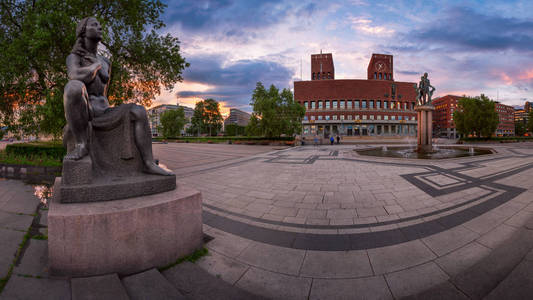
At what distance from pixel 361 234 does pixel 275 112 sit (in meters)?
27.5

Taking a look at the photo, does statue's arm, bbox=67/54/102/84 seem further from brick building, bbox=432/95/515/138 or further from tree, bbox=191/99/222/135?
brick building, bbox=432/95/515/138

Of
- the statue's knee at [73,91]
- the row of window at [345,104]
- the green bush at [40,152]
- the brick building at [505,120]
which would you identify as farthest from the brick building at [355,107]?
the brick building at [505,120]

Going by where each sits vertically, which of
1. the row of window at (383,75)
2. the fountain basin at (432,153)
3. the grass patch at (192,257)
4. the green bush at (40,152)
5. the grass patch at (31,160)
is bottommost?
the grass patch at (192,257)

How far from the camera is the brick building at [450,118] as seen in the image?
9975 cm

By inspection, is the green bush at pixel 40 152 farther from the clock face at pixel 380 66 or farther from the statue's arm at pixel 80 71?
the clock face at pixel 380 66

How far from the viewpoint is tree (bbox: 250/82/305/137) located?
2981cm

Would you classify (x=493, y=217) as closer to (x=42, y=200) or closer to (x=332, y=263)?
(x=332, y=263)

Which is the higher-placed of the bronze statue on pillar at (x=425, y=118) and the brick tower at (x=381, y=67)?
the brick tower at (x=381, y=67)

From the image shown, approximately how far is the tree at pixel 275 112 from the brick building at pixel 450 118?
108 m

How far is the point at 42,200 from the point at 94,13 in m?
10.00

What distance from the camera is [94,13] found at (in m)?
9.60

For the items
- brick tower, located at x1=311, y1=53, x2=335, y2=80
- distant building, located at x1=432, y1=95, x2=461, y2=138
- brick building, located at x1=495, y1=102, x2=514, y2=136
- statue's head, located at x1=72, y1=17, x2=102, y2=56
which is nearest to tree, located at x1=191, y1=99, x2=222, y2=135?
brick tower, located at x1=311, y1=53, x2=335, y2=80

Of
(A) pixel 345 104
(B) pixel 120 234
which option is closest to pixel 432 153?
(B) pixel 120 234

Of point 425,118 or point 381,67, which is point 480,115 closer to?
point 425,118
